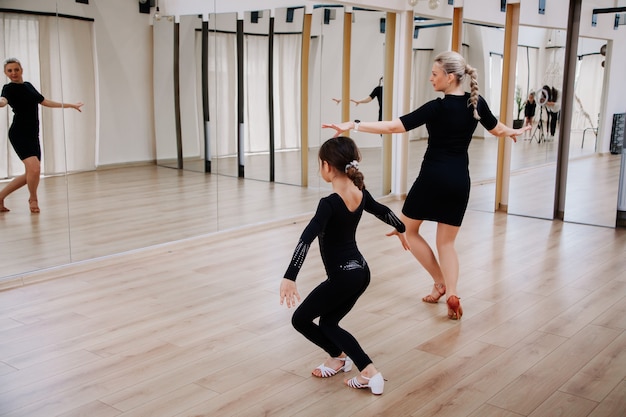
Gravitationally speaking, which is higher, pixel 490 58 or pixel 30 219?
pixel 490 58

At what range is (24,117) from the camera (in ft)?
15.6

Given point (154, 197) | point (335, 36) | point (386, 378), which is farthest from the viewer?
point (335, 36)

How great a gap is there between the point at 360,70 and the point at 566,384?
205 inches

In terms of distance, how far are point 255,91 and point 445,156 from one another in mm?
3071

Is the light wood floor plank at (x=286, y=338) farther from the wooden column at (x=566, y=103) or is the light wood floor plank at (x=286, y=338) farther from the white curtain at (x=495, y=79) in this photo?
the white curtain at (x=495, y=79)

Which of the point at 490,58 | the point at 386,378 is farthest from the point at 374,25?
the point at 386,378

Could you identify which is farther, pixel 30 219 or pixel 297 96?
pixel 297 96

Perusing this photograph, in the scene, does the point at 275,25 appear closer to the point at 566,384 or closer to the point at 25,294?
the point at 25,294

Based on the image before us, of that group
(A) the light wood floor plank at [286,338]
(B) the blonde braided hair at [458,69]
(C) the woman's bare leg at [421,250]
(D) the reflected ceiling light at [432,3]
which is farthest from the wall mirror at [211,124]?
(B) the blonde braided hair at [458,69]

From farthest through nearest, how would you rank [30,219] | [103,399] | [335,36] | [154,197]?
[335,36], [154,197], [30,219], [103,399]

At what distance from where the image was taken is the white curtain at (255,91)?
651 centimetres

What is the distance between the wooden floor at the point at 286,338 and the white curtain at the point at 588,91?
6.02ft

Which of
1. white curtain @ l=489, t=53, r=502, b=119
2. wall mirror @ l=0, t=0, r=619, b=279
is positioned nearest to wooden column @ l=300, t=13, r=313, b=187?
wall mirror @ l=0, t=0, r=619, b=279

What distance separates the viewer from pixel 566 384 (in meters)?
3.22
